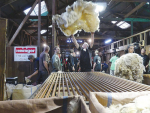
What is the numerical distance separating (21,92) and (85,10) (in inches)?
92.6

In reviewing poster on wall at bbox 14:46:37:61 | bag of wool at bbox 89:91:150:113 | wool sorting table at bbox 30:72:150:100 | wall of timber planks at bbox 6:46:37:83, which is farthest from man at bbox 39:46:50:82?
bag of wool at bbox 89:91:150:113

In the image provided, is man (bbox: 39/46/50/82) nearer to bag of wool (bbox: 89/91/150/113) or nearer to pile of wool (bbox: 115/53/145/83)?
pile of wool (bbox: 115/53/145/83)

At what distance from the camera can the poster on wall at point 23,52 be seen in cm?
470

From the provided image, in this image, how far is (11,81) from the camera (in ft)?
12.0

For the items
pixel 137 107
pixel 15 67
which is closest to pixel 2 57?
pixel 137 107

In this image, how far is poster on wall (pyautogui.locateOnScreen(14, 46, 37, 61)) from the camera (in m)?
4.70

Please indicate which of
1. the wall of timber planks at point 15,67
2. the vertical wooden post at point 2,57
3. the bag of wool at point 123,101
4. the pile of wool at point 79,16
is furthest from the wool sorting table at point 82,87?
the wall of timber planks at point 15,67

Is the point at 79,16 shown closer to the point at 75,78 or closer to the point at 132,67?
the point at 75,78

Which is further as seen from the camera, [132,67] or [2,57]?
[132,67]

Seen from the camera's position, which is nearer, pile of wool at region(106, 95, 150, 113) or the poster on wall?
pile of wool at region(106, 95, 150, 113)

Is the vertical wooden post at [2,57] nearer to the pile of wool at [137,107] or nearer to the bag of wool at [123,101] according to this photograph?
the bag of wool at [123,101]

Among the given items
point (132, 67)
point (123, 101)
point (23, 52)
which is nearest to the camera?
point (123, 101)

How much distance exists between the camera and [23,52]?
473cm

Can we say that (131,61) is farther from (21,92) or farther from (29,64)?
(29,64)
